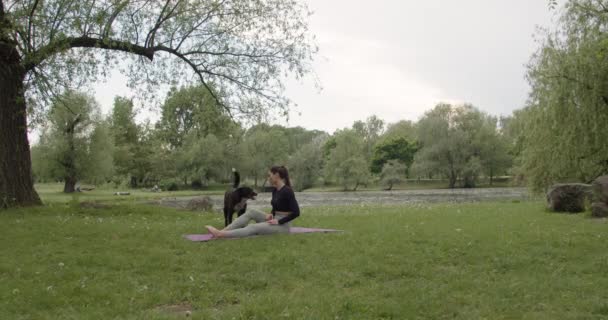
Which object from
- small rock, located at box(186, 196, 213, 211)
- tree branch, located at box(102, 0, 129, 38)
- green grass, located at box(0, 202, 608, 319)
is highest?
tree branch, located at box(102, 0, 129, 38)

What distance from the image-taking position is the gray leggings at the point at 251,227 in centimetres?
1127

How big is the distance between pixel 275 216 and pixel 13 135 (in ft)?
37.4

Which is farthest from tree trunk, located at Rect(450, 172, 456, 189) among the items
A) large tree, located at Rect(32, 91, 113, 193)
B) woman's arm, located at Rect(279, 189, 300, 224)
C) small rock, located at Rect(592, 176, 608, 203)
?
woman's arm, located at Rect(279, 189, 300, 224)

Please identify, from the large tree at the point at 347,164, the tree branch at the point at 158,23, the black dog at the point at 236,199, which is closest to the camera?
the black dog at the point at 236,199

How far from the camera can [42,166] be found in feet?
174

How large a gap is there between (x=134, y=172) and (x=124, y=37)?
6984cm

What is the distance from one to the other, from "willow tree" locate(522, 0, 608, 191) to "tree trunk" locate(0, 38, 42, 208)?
25392 millimetres

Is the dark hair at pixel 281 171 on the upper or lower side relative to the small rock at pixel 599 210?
upper

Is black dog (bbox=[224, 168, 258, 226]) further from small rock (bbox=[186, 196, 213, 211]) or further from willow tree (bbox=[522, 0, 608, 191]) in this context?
willow tree (bbox=[522, 0, 608, 191])

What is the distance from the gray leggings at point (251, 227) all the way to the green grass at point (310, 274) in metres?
0.46

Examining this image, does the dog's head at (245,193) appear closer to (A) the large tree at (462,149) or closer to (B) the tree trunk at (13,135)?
(B) the tree trunk at (13,135)

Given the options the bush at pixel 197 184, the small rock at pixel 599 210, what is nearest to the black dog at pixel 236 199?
the small rock at pixel 599 210

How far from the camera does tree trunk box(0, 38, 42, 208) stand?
55.2 ft

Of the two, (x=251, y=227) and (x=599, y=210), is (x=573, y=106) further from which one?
(x=251, y=227)
